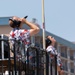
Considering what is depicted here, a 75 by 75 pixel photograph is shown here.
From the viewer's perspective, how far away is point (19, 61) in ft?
20.3

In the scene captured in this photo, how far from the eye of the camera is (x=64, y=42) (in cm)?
6575

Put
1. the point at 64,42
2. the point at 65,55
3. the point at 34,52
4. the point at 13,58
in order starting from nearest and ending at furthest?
the point at 13,58
the point at 34,52
the point at 64,42
the point at 65,55

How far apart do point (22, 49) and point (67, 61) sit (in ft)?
217

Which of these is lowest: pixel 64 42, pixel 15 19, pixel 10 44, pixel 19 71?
pixel 19 71

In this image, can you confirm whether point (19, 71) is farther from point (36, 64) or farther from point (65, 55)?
point (65, 55)

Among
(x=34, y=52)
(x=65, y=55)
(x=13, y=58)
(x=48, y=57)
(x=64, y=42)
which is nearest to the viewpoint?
(x=13, y=58)

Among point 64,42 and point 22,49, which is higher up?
point 64,42

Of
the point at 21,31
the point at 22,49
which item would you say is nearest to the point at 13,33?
the point at 21,31

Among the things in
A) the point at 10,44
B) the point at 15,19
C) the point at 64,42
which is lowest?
the point at 10,44

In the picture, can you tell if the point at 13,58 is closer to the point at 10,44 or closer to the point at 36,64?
the point at 10,44

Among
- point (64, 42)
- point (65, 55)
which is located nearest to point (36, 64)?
point (64, 42)

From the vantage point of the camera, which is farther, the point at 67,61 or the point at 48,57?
the point at 67,61

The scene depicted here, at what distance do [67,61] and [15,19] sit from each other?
65.9 metres

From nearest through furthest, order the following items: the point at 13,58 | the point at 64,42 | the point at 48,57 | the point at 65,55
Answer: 1. the point at 13,58
2. the point at 48,57
3. the point at 64,42
4. the point at 65,55
